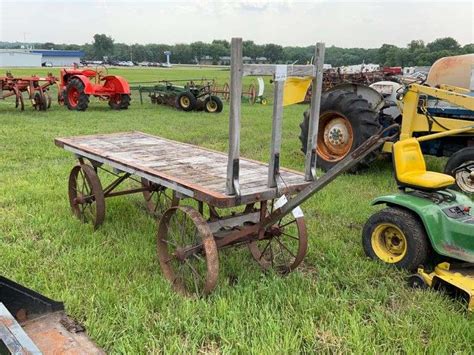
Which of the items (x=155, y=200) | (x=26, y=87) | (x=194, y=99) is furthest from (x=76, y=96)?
(x=155, y=200)

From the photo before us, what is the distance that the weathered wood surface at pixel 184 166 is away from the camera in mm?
3119

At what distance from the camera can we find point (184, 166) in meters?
3.88

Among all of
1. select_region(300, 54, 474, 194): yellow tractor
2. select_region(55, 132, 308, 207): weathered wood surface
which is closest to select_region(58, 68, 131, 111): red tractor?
select_region(300, 54, 474, 194): yellow tractor

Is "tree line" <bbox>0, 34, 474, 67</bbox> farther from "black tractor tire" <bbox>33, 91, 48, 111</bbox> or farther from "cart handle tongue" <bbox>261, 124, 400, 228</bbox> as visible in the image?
"cart handle tongue" <bbox>261, 124, 400, 228</bbox>

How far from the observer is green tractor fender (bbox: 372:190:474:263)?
11.1 feet

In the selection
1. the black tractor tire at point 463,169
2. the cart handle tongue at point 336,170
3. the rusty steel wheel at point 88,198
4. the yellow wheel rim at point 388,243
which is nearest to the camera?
the cart handle tongue at point 336,170

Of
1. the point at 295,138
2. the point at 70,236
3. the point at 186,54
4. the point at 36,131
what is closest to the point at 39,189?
the point at 70,236

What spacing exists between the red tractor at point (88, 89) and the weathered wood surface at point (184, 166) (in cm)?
975

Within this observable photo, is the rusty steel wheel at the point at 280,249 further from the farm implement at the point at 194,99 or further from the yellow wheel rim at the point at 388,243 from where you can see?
the farm implement at the point at 194,99

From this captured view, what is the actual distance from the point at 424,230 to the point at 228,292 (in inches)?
62.0

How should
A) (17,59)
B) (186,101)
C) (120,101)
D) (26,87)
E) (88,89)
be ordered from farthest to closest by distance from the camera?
(17,59), (186,101), (120,101), (88,89), (26,87)

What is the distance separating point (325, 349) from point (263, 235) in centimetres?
109

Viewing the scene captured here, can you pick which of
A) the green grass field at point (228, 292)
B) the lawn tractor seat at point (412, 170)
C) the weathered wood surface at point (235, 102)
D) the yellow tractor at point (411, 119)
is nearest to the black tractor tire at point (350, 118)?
the yellow tractor at point (411, 119)

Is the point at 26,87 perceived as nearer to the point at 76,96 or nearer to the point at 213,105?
the point at 76,96
